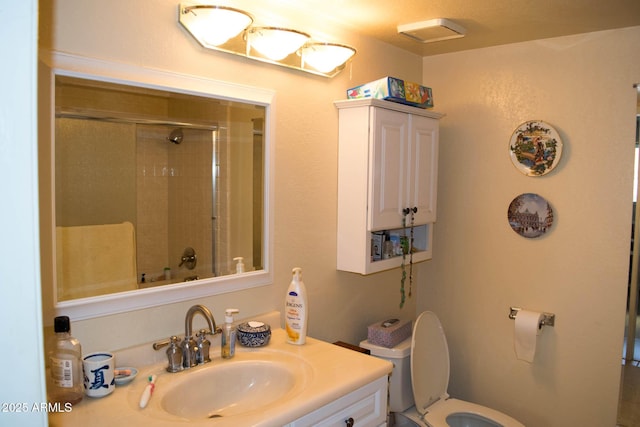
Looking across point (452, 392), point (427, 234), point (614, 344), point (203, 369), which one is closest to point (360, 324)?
point (427, 234)

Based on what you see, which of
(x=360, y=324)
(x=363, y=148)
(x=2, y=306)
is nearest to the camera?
(x=2, y=306)

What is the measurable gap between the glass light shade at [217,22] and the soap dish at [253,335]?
101cm

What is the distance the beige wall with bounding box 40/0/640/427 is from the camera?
76.2 inches

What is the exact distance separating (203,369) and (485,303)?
1.67 metres

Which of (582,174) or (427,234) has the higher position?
(582,174)

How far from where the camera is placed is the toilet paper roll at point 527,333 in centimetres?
230

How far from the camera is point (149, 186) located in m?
1.52

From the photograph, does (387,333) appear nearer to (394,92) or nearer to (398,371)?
(398,371)

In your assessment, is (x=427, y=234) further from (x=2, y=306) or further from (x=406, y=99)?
(x=2, y=306)

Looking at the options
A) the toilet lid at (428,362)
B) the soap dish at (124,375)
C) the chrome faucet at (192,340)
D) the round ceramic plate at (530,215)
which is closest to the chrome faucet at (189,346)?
the chrome faucet at (192,340)

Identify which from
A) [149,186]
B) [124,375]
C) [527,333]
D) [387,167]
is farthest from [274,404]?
[527,333]

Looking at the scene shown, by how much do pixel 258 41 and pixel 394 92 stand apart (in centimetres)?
65

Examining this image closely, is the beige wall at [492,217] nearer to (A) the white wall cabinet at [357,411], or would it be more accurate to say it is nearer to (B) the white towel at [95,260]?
(B) the white towel at [95,260]

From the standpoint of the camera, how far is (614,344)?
2.18 m
